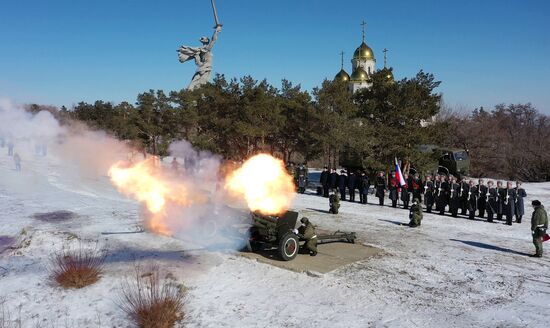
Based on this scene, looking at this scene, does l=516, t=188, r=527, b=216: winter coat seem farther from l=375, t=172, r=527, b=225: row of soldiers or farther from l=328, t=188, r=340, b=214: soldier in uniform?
l=328, t=188, r=340, b=214: soldier in uniform

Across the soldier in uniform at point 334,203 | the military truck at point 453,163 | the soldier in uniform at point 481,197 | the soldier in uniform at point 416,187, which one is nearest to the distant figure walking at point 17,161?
the soldier in uniform at point 334,203

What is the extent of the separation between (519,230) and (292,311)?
42.1 feet

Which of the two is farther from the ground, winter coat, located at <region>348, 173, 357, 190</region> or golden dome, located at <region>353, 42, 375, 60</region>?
golden dome, located at <region>353, 42, 375, 60</region>

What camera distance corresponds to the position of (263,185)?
46.3 feet

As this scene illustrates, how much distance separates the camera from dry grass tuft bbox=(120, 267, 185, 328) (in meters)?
8.96

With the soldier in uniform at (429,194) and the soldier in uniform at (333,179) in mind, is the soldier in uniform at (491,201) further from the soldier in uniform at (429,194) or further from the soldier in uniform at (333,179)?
the soldier in uniform at (333,179)

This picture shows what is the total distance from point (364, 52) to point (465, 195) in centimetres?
5796

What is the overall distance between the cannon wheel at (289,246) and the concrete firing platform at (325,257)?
0.17 m

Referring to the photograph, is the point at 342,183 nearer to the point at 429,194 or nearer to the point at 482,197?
the point at 429,194

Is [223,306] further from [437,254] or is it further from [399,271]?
[437,254]

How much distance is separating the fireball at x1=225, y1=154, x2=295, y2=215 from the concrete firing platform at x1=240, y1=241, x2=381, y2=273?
4.48ft

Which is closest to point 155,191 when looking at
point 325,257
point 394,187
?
point 325,257

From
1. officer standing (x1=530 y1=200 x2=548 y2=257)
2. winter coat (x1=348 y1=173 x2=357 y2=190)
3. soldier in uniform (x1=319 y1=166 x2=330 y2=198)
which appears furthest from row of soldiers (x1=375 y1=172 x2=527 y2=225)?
officer standing (x1=530 y1=200 x2=548 y2=257)

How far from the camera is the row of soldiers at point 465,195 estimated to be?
19.4m
